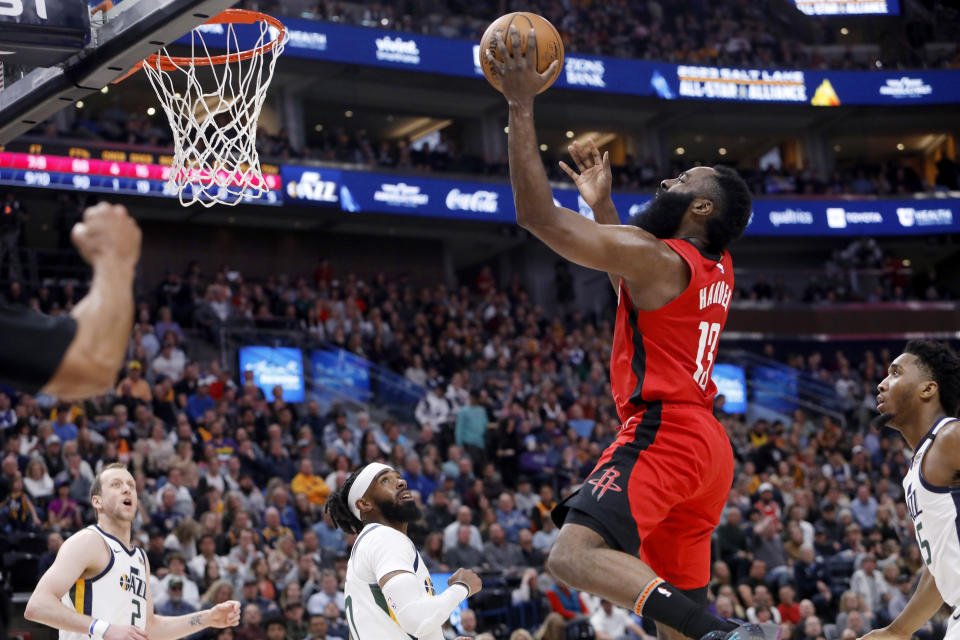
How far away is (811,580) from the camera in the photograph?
44.1 ft

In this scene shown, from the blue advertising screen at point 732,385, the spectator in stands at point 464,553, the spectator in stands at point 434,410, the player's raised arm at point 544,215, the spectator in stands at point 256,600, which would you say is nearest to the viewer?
the player's raised arm at point 544,215

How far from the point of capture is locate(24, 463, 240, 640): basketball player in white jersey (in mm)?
5363

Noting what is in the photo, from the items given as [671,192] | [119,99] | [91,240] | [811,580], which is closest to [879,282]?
[811,580]

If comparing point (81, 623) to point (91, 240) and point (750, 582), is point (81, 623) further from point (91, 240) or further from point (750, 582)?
point (750, 582)

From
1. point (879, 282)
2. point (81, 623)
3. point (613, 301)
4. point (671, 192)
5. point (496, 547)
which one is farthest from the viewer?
point (879, 282)

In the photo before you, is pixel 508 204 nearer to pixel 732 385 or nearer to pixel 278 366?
pixel 732 385

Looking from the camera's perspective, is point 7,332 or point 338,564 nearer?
point 7,332

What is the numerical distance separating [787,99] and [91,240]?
89.6 ft

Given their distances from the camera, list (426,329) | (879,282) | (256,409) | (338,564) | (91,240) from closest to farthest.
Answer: (91,240), (338,564), (256,409), (426,329), (879,282)

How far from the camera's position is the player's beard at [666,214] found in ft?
14.6

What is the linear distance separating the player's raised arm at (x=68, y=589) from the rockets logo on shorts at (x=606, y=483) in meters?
2.24

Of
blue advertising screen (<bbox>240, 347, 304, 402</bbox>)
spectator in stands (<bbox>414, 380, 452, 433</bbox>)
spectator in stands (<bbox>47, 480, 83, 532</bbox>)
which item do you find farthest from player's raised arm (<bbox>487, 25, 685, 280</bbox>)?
blue advertising screen (<bbox>240, 347, 304, 402</bbox>)

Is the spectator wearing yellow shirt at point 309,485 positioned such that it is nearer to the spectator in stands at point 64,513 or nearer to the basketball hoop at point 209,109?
the spectator in stands at point 64,513

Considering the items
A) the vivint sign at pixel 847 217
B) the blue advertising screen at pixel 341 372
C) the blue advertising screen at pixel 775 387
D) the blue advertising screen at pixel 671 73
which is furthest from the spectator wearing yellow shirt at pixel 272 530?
the vivint sign at pixel 847 217
